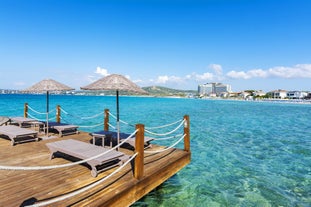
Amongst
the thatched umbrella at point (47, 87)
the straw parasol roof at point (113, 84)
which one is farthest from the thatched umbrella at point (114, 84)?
the thatched umbrella at point (47, 87)

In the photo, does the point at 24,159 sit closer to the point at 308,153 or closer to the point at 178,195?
the point at 178,195

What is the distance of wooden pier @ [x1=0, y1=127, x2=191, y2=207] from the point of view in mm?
3570

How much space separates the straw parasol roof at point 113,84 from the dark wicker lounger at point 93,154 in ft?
6.16

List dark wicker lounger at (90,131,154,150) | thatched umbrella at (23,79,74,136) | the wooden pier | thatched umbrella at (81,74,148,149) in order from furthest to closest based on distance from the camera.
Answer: thatched umbrella at (23,79,74,136) → dark wicker lounger at (90,131,154,150) → thatched umbrella at (81,74,148,149) → the wooden pier

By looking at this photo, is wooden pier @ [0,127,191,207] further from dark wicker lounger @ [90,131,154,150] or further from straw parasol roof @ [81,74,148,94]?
straw parasol roof @ [81,74,148,94]

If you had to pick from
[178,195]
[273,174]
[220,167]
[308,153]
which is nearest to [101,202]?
[178,195]

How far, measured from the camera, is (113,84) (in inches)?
239

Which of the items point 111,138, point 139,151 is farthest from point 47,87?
point 139,151

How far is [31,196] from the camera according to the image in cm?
362

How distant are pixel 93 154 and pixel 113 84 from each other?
229 cm

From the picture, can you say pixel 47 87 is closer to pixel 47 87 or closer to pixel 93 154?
pixel 47 87

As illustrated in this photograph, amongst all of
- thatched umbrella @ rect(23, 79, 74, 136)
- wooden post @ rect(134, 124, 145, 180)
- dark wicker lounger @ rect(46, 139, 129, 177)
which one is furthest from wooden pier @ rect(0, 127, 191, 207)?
thatched umbrella @ rect(23, 79, 74, 136)

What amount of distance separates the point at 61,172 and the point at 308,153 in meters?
13.0

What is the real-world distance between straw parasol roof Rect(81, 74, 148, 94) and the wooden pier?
2335 millimetres
